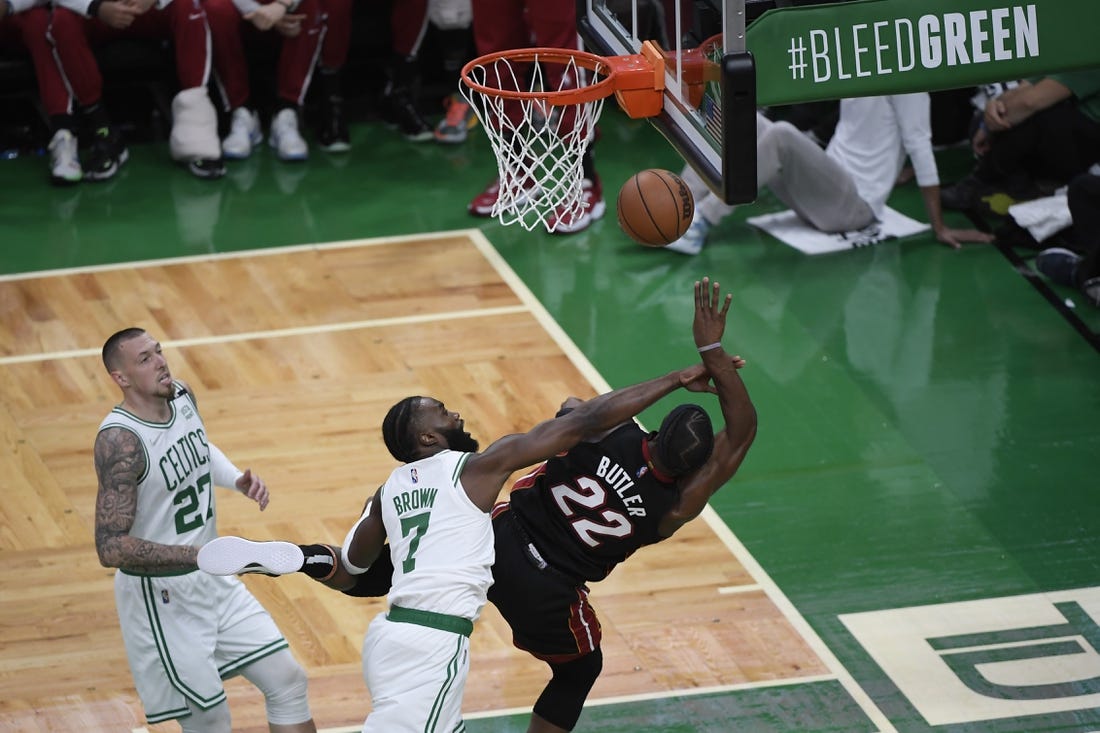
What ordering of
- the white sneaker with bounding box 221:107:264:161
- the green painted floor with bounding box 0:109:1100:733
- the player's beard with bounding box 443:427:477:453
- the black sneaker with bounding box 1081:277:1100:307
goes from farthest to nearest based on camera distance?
the white sneaker with bounding box 221:107:264:161, the black sneaker with bounding box 1081:277:1100:307, the green painted floor with bounding box 0:109:1100:733, the player's beard with bounding box 443:427:477:453

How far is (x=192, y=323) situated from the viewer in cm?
923

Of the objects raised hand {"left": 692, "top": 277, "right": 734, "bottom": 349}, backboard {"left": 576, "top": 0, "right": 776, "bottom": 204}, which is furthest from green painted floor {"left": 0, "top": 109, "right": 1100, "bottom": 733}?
backboard {"left": 576, "top": 0, "right": 776, "bottom": 204}

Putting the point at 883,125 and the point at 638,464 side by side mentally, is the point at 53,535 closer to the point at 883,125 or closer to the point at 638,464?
the point at 638,464

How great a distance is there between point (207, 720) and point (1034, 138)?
6.88m

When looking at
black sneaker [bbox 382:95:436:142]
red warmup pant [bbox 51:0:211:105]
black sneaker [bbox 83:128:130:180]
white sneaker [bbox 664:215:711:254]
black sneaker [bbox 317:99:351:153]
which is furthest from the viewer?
black sneaker [bbox 382:95:436:142]

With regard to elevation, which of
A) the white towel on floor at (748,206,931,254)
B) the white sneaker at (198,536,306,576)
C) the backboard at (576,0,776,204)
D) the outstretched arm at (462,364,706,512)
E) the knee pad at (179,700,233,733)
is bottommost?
the white towel on floor at (748,206,931,254)

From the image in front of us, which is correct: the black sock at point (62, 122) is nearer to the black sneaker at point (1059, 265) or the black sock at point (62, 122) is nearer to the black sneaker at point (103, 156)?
the black sneaker at point (103, 156)

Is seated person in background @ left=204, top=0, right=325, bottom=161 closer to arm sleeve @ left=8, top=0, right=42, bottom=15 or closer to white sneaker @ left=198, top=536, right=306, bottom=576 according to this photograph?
arm sleeve @ left=8, top=0, right=42, bottom=15

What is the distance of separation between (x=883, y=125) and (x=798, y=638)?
443 cm

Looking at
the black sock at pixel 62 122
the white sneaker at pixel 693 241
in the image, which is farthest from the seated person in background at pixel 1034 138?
the black sock at pixel 62 122

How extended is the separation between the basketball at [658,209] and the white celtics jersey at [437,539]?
4.34 ft

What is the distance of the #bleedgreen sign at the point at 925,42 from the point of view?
16.9 feet

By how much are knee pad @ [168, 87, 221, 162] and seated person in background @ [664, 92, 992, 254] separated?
10.9ft

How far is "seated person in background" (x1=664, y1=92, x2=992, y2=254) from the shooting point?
32.2ft
